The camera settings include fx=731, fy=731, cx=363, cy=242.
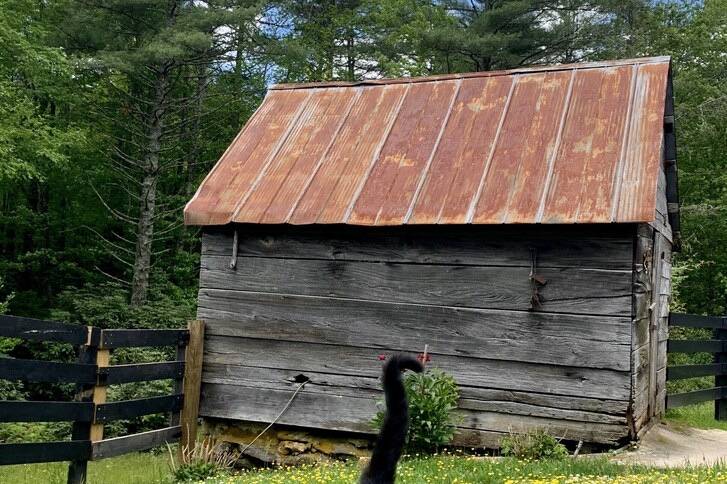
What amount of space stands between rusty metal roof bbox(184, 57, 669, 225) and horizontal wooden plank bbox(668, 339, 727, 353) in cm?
449

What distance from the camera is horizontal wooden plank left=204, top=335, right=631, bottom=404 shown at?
768 cm

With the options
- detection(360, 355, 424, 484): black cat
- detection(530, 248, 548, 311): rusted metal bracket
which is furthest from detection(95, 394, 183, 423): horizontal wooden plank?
detection(360, 355, 424, 484): black cat

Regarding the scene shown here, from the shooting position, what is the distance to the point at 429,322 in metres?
8.42

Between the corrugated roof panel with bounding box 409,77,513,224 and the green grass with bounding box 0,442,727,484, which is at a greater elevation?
the corrugated roof panel with bounding box 409,77,513,224

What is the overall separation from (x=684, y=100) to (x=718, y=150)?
8.37 ft

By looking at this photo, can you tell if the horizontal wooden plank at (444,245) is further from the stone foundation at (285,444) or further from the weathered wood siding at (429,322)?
the stone foundation at (285,444)

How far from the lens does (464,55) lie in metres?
25.5

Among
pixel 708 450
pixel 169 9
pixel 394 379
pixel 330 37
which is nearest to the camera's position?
pixel 394 379

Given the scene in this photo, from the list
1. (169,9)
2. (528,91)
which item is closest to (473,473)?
(528,91)

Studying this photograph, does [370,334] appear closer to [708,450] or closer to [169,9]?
[708,450]

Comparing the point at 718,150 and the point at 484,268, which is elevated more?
the point at 718,150

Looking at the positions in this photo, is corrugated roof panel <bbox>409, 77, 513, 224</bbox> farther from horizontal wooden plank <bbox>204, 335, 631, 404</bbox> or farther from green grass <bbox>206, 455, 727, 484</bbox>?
green grass <bbox>206, 455, 727, 484</bbox>

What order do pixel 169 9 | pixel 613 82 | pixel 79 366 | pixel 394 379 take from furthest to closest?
pixel 169 9 < pixel 613 82 < pixel 79 366 < pixel 394 379

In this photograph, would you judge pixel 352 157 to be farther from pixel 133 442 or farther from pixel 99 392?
pixel 133 442
